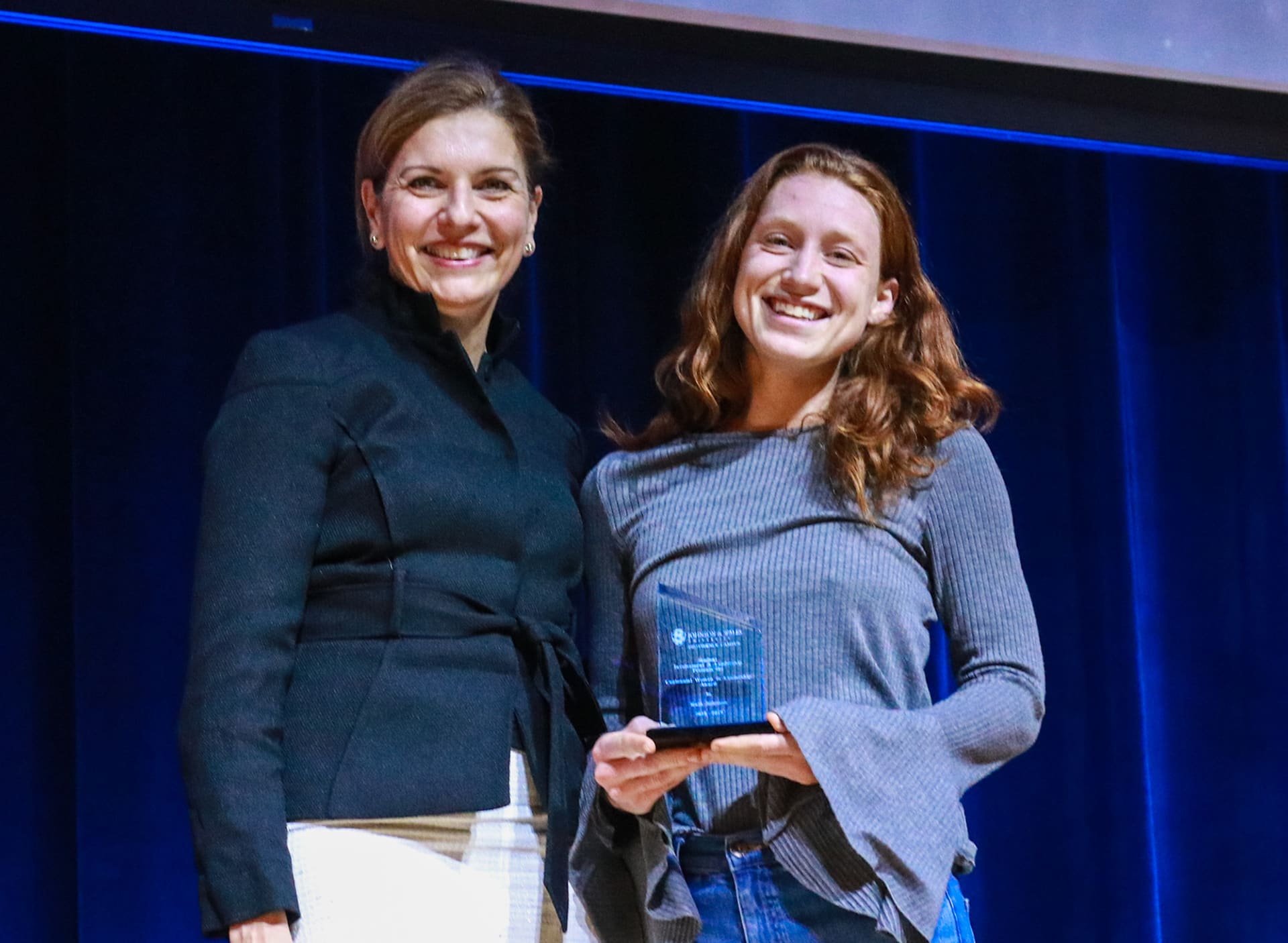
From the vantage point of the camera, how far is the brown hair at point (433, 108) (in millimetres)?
1605

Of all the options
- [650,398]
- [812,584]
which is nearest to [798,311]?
[812,584]

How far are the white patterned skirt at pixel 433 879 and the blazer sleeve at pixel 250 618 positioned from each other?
5 cm

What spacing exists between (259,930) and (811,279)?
771 mm

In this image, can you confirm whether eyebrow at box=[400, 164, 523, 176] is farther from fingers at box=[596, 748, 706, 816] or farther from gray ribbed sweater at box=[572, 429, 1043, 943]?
fingers at box=[596, 748, 706, 816]

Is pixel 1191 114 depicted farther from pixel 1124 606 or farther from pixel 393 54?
pixel 393 54

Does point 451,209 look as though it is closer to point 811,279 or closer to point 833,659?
point 811,279

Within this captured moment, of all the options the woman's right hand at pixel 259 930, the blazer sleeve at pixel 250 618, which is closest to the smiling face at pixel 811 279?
the blazer sleeve at pixel 250 618

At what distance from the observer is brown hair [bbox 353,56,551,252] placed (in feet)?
5.27

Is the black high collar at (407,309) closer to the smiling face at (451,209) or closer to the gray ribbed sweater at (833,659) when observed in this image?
the smiling face at (451,209)

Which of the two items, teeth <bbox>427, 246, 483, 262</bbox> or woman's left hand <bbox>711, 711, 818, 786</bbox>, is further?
teeth <bbox>427, 246, 483, 262</bbox>

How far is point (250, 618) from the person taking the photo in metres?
1.37

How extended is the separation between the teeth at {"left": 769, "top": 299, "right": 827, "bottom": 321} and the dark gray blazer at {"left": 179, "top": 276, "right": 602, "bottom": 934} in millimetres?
301

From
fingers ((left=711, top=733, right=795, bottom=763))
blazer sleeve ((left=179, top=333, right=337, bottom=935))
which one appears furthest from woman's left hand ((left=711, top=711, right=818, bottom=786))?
blazer sleeve ((left=179, top=333, right=337, bottom=935))

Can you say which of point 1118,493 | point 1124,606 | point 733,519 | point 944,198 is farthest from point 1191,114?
point 733,519
